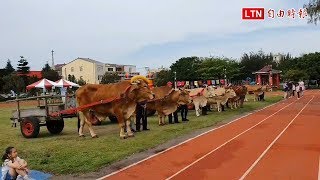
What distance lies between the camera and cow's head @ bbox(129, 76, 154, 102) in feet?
46.3

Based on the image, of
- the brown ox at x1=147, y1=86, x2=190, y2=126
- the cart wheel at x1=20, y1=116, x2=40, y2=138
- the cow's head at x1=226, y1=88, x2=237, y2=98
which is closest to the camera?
the cart wheel at x1=20, y1=116, x2=40, y2=138

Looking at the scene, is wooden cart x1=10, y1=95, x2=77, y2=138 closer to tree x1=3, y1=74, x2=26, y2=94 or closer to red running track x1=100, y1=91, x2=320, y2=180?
red running track x1=100, y1=91, x2=320, y2=180

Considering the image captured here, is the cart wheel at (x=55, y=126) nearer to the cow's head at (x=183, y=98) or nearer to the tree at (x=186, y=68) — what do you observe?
the cow's head at (x=183, y=98)

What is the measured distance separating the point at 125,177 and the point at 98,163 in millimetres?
1304

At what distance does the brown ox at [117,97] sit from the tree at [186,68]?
198 ft

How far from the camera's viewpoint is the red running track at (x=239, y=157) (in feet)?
28.6

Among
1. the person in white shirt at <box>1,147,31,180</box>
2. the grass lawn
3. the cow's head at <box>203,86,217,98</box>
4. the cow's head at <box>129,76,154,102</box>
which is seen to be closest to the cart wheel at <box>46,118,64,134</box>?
the grass lawn

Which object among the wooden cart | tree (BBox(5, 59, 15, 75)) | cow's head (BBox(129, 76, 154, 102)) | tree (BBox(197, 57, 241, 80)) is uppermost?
tree (BBox(5, 59, 15, 75))

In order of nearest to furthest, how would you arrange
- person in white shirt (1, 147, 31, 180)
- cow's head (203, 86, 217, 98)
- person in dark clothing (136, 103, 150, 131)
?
person in white shirt (1, 147, 31, 180)
person in dark clothing (136, 103, 150, 131)
cow's head (203, 86, 217, 98)

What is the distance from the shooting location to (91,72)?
3706 inches

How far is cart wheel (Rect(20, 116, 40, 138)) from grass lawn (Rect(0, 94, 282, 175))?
225mm

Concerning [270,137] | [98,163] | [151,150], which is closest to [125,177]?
[98,163]

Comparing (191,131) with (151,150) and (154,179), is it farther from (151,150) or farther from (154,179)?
(154,179)

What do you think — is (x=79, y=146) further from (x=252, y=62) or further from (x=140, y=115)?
(x=252, y=62)
